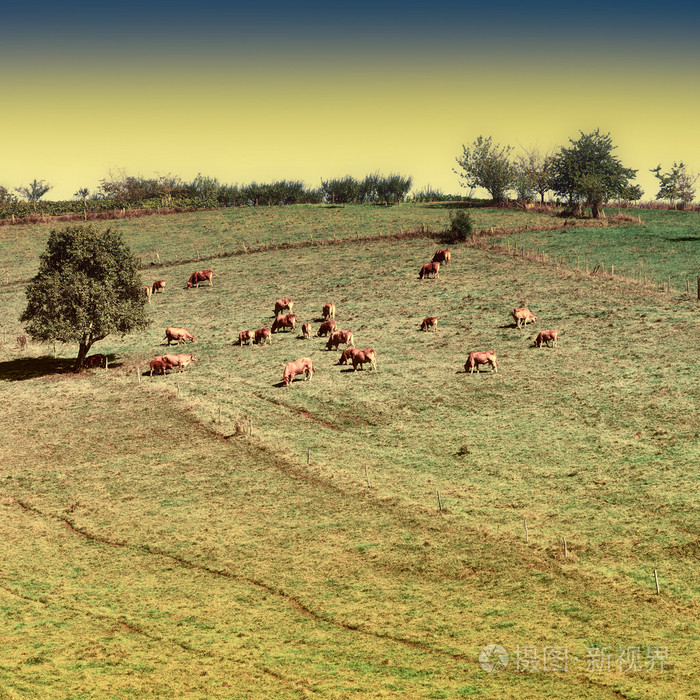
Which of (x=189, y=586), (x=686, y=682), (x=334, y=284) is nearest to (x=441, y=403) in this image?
(x=189, y=586)

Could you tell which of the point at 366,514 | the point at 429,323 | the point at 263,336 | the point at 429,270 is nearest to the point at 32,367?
the point at 263,336

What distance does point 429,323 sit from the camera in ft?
173

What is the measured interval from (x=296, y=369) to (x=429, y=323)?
13.8 m

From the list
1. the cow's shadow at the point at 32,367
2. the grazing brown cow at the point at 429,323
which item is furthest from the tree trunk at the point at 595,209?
A: the cow's shadow at the point at 32,367

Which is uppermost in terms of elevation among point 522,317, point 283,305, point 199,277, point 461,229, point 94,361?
point 461,229

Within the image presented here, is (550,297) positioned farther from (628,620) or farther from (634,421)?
(628,620)

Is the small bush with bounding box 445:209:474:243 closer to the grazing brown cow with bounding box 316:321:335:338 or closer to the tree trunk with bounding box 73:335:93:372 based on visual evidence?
the grazing brown cow with bounding box 316:321:335:338

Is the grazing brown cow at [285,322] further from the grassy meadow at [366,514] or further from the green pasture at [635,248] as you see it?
the green pasture at [635,248]

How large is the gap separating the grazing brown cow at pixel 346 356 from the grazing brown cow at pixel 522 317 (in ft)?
42.5

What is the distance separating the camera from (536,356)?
147 feet

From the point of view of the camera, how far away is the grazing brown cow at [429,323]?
5263 cm

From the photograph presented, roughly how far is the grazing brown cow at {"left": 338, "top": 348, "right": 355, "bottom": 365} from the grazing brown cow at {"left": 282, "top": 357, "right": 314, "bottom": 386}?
8.89 feet

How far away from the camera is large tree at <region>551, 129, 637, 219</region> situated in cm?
9881

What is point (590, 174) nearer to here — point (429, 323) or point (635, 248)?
point (635, 248)
